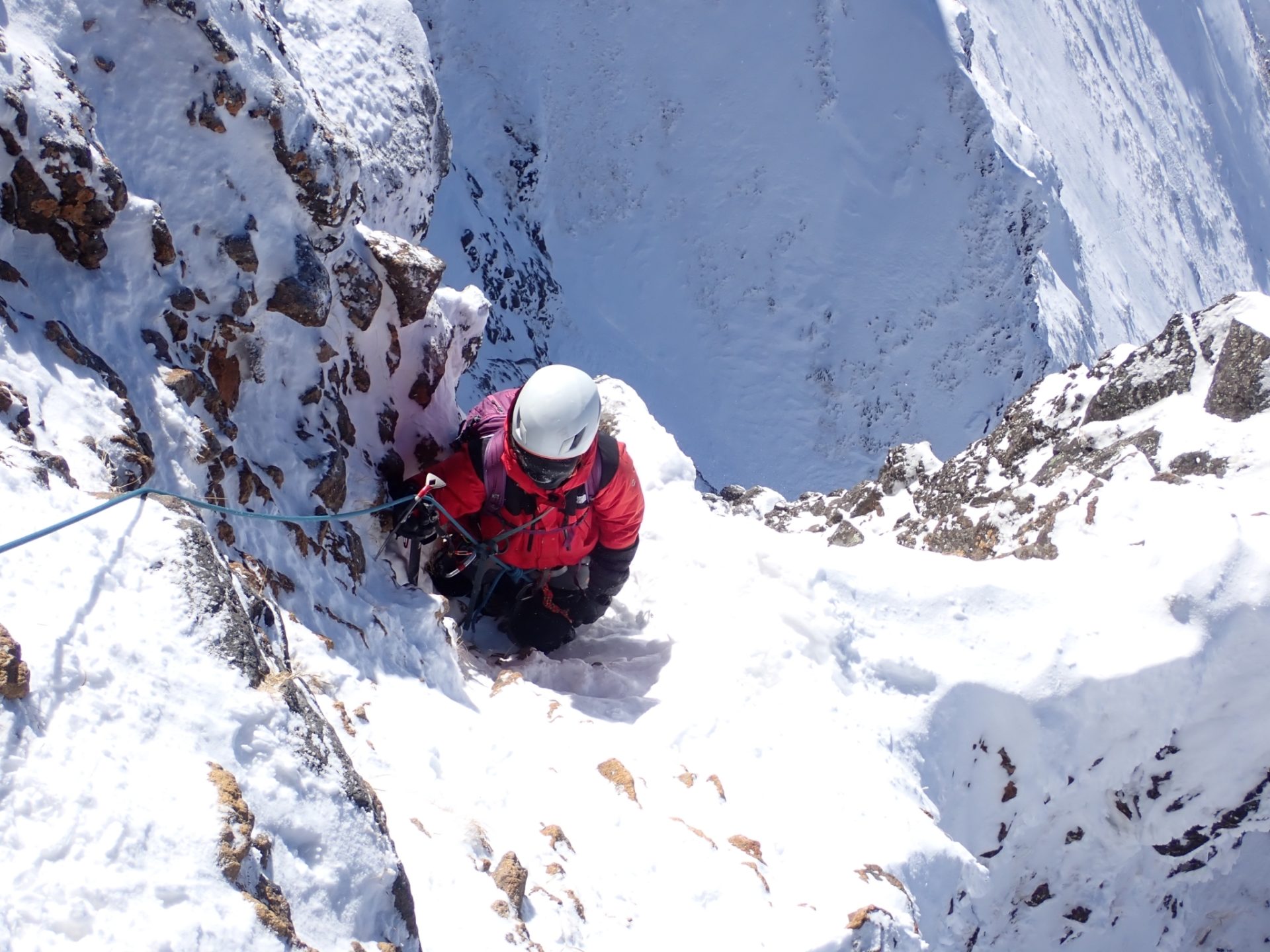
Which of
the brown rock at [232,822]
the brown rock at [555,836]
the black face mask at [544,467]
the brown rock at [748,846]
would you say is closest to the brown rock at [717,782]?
the brown rock at [748,846]

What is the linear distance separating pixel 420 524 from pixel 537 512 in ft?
2.03

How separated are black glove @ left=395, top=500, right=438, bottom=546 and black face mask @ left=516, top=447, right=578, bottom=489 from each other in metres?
0.47

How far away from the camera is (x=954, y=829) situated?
4383 millimetres

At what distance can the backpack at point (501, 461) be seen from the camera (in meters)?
4.58

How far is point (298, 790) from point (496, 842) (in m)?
0.81

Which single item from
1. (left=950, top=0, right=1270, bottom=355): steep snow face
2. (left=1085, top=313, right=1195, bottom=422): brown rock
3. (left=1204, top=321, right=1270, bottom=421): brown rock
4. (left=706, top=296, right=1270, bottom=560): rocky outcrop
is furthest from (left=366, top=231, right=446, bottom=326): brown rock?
(left=950, top=0, right=1270, bottom=355): steep snow face

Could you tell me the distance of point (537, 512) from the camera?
186 inches

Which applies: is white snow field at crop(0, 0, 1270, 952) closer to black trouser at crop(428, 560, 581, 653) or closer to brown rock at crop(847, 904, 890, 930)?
brown rock at crop(847, 904, 890, 930)

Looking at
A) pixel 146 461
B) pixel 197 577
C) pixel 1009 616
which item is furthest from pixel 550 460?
pixel 1009 616

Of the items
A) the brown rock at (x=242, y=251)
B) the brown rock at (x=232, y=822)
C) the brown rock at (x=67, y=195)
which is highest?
the brown rock at (x=67, y=195)

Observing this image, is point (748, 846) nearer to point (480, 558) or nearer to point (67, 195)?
point (480, 558)

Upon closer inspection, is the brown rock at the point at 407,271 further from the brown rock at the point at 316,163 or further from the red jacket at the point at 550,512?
the red jacket at the point at 550,512

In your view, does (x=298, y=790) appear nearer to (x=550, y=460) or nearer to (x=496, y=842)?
(x=496, y=842)

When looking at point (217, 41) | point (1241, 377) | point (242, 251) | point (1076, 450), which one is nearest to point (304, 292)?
point (242, 251)
